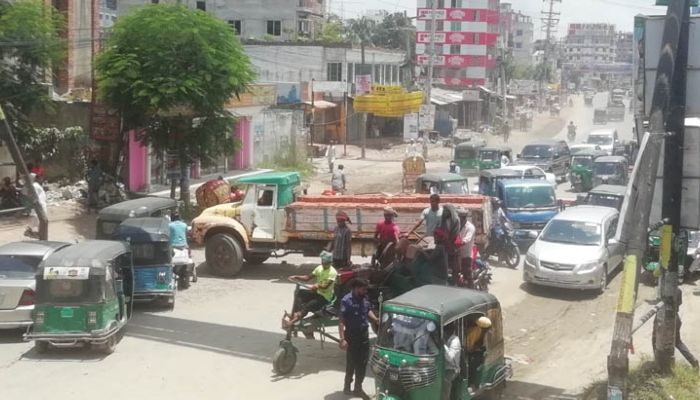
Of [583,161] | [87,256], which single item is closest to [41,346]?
[87,256]

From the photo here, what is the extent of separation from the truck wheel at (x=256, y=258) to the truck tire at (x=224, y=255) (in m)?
0.72

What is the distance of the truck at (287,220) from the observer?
1825cm

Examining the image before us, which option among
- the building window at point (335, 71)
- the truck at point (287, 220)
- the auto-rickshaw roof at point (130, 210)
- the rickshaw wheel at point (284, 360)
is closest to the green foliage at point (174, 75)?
the truck at point (287, 220)

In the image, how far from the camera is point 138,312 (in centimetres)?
1592

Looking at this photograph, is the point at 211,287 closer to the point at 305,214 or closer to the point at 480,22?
the point at 305,214

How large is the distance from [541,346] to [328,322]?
13.0 ft

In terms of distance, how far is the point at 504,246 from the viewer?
20922mm

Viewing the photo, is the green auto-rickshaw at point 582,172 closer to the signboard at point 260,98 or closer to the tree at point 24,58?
the signboard at point 260,98

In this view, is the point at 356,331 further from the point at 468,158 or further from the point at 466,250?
the point at 468,158

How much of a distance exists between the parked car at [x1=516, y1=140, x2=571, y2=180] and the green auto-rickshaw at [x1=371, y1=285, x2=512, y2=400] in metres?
30.7

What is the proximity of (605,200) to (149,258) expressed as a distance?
14165 millimetres

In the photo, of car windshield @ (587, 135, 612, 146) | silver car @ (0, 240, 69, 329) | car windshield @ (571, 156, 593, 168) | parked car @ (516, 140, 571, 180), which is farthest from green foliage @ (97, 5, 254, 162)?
car windshield @ (587, 135, 612, 146)

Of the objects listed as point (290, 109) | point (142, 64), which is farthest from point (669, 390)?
point (290, 109)

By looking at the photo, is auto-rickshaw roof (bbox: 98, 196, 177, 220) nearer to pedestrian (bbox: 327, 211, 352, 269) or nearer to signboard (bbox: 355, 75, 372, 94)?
pedestrian (bbox: 327, 211, 352, 269)
